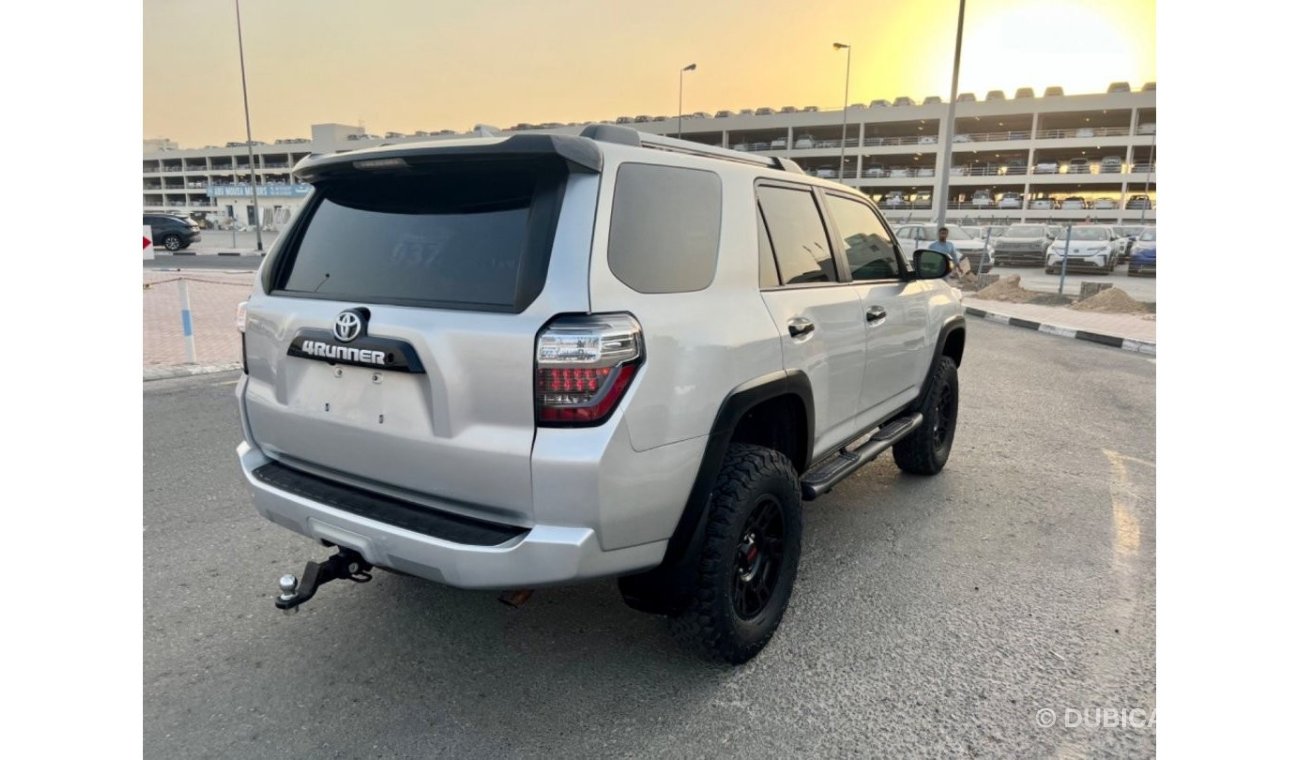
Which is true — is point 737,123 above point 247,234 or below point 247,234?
above

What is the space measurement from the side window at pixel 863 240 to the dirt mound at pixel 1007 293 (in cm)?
1501

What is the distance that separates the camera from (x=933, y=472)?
5219 mm

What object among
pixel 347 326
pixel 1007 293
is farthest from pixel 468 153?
pixel 1007 293

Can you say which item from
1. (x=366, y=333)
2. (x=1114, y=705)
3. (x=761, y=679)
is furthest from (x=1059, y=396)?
(x=366, y=333)

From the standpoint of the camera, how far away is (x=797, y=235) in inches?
136

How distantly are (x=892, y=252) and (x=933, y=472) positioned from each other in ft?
5.38

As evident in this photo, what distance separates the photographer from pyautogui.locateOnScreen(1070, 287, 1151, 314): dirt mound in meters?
15.4

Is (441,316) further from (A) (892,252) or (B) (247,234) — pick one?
(B) (247,234)

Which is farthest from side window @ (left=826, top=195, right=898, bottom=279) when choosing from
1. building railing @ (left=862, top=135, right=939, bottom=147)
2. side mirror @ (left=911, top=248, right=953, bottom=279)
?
building railing @ (left=862, top=135, right=939, bottom=147)

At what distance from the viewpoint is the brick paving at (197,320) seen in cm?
921

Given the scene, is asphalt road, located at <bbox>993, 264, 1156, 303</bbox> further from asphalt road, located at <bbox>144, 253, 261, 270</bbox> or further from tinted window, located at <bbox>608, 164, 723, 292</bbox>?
asphalt road, located at <bbox>144, 253, 261, 270</bbox>

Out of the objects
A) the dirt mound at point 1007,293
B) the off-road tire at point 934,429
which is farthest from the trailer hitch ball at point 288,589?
the dirt mound at point 1007,293

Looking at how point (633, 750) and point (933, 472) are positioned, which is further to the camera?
point (933, 472)

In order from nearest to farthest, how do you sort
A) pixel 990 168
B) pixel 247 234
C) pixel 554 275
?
pixel 554 275 → pixel 247 234 → pixel 990 168
